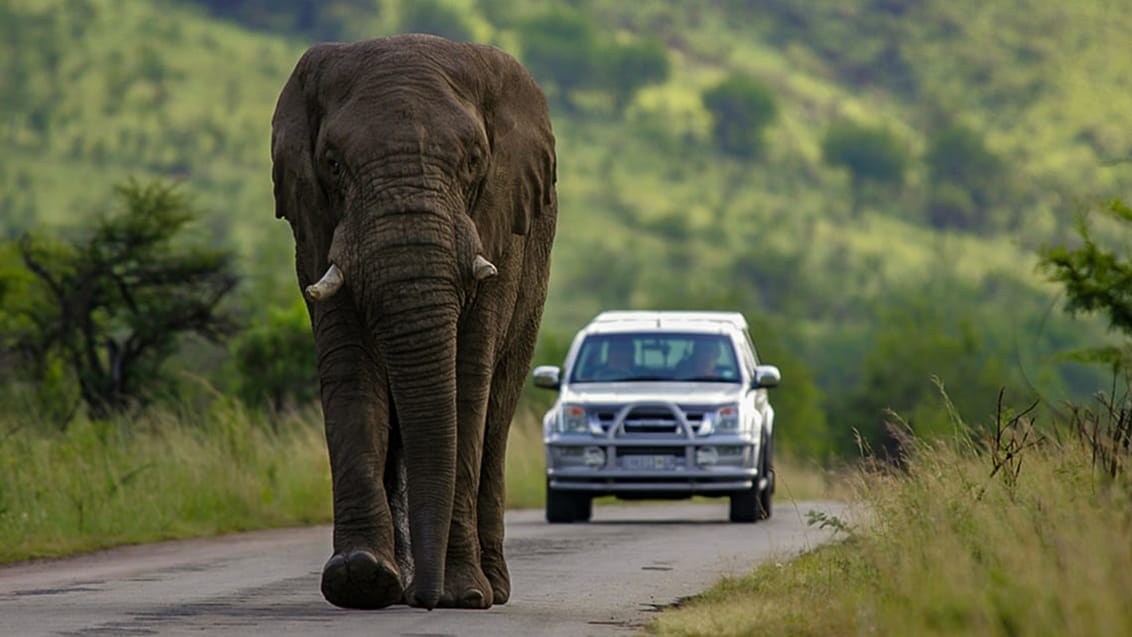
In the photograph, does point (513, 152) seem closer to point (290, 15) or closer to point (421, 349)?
point (421, 349)

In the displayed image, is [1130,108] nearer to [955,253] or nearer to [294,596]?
[955,253]

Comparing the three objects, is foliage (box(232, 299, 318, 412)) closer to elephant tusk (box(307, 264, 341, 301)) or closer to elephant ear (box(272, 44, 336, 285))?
elephant ear (box(272, 44, 336, 285))

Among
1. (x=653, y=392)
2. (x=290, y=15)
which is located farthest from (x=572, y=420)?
(x=290, y=15)

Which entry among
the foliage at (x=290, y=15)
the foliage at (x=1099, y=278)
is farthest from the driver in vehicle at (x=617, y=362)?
the foliage at (x=290, y=15)

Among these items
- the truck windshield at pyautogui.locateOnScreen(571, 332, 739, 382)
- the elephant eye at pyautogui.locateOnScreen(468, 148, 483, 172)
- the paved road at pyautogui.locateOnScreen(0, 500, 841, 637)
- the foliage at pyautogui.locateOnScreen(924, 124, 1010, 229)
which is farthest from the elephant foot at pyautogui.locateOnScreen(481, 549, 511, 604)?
the foliage at pyautogui.locateOnScreen(924, 124, 1010, 229)

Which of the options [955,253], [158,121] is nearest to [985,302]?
[955,253]

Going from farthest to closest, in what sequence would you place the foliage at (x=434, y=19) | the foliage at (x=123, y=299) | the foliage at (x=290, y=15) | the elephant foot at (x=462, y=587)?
the foliage at (x=434, y=19)
the foliage at (x=290, y=15)
the foliage at (x=123, y=299)
the elephant foot at (x=462, y=587)

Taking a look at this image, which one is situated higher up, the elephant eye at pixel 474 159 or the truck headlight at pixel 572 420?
the elephant eye at pixel 474 159

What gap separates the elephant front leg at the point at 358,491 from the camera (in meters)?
11.5

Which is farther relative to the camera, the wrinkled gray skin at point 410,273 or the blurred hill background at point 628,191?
the blurred hill background at point 628,191

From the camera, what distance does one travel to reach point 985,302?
150 meters

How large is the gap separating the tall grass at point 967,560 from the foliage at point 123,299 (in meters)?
17.1

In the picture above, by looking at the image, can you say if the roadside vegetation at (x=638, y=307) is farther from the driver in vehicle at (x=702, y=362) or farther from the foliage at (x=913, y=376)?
the driver in vehicle at (x=702, y=362)

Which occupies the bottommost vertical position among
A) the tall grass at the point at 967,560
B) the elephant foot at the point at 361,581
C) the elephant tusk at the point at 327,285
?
the elephant foot at the point at 361,581
